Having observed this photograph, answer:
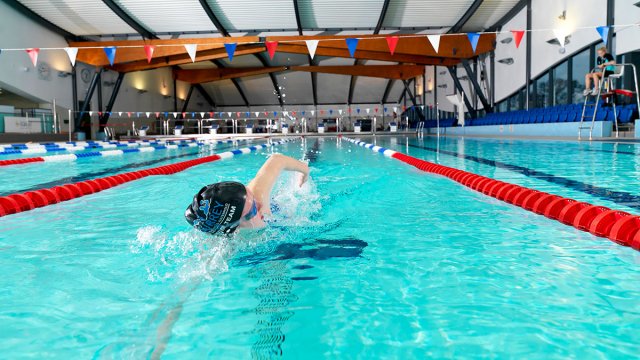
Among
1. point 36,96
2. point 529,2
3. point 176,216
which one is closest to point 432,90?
point 529,2

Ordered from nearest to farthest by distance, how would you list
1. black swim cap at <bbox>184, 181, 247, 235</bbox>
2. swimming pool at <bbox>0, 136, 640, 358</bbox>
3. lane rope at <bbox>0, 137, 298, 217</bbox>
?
1. swimming pool at <bbox>0, 136, 640, 358</bbox>
2. black swim cap at <bbox>184, 181, 247, 235</bbox>
3. lane rope at <bbox>0, 137, 298, 217</bbox>

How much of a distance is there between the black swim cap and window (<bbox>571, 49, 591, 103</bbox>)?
12649mm

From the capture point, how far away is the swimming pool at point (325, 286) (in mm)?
1231

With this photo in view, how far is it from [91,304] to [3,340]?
298 mm

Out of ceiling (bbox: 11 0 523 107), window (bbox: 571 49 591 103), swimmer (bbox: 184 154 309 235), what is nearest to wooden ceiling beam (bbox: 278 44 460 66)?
ceiling (bbox: 11 0 523 107)

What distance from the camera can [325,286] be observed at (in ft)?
5.53

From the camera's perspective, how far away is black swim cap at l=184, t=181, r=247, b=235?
1.69 m

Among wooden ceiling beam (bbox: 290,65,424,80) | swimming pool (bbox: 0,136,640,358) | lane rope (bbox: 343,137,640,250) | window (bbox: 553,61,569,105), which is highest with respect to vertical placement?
wooden ceiling beam (bbox: 290,65,424,80)

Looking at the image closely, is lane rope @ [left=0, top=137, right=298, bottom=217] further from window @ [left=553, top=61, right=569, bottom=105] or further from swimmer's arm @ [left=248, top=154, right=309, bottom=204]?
window @ [left=553, top=61, right=569, bottom=105]

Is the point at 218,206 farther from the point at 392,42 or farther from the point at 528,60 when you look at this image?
the point at 528,60

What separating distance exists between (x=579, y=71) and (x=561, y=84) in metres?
1.06

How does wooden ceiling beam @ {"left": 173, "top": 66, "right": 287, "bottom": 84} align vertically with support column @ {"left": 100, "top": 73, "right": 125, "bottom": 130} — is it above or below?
above

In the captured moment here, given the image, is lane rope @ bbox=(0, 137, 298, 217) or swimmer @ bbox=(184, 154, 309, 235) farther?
lane rope @ bbox=(0, 137, 298, 217)

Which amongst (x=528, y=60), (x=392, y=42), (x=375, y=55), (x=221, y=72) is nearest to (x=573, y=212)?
(x=392, y=42)
